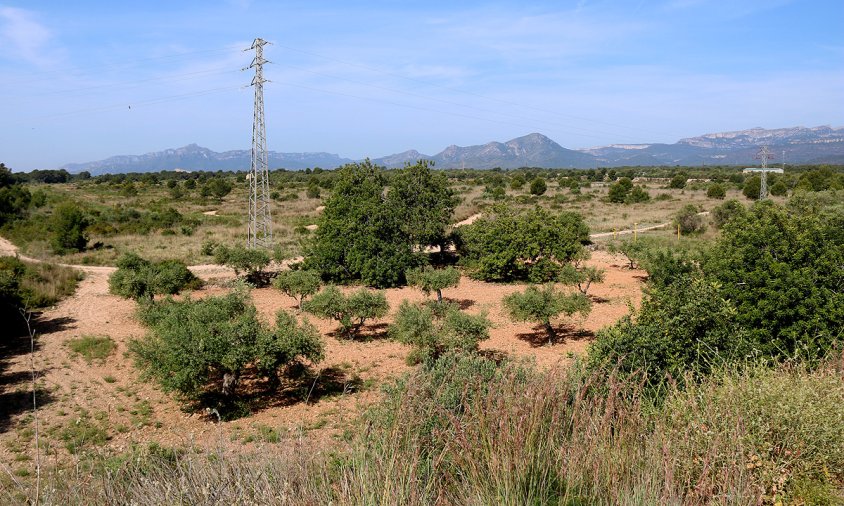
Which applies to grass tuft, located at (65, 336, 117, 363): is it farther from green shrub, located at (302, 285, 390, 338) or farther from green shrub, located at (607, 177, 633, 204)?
green shrub, located at (607, 177, 633, 204)

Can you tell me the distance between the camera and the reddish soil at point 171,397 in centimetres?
966

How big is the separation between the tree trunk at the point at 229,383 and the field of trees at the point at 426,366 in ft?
0.13

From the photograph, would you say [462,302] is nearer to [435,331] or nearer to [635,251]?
A: [435,331]

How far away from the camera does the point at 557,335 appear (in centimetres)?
1547

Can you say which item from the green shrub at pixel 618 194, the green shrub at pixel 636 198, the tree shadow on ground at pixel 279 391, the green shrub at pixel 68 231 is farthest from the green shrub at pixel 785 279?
the green shrub at pixel 618 194

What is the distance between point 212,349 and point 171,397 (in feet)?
7.69

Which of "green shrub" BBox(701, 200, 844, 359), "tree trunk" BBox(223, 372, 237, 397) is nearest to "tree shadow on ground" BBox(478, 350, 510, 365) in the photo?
"green shrub" BBox(701, 200, 844, 359)

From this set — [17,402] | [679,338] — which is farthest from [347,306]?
[679,338]

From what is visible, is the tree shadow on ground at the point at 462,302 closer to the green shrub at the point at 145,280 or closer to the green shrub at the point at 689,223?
the green shrub at the point at 145,280

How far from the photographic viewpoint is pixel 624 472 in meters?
3.69

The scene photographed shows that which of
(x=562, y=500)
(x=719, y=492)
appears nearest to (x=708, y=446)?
(x=719, y=492)

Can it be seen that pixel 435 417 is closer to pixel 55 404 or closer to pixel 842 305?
pixel 842 305

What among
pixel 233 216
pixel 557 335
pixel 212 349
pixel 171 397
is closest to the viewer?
pixel 212 349

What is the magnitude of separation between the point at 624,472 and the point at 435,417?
169 cm
